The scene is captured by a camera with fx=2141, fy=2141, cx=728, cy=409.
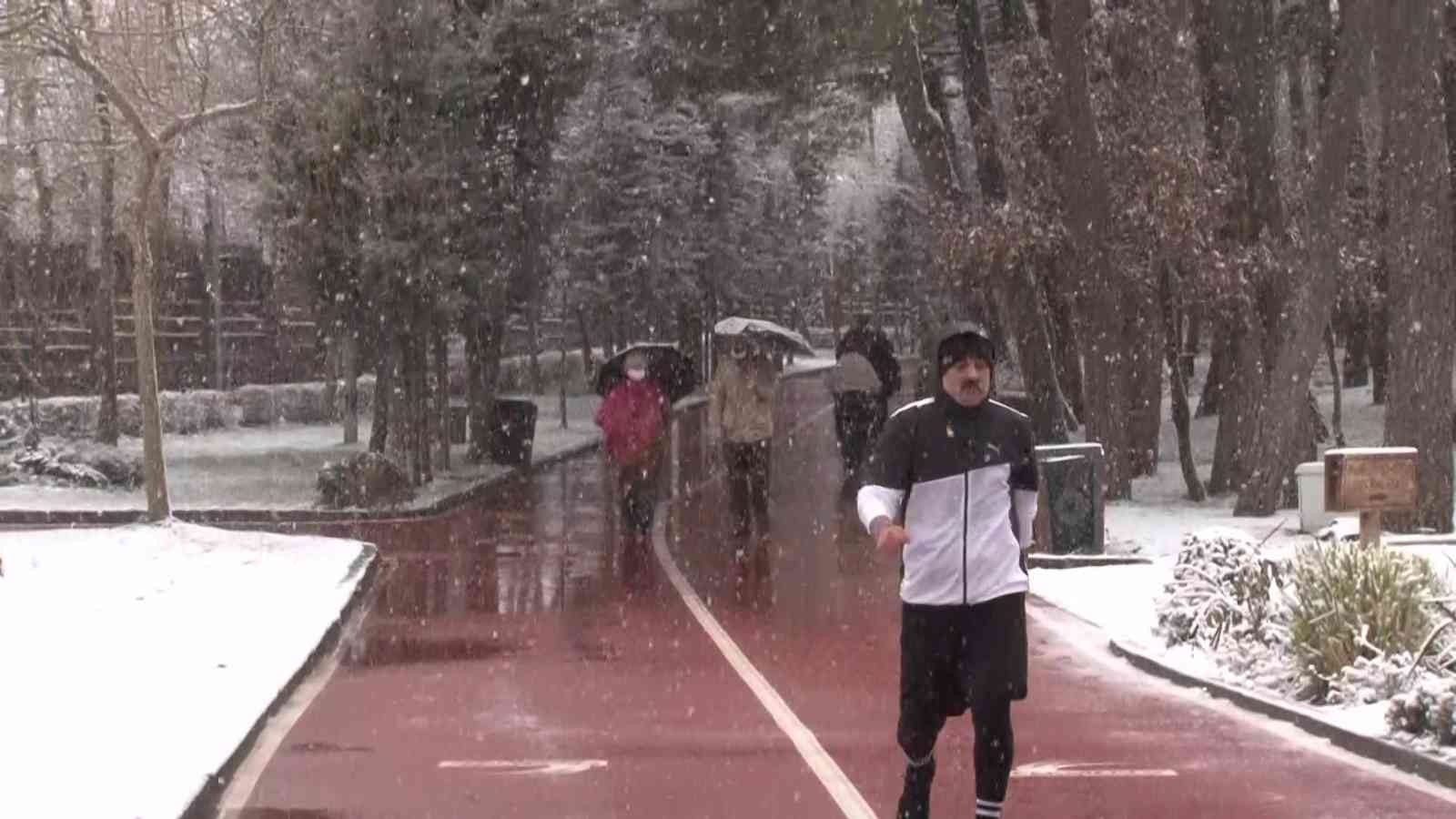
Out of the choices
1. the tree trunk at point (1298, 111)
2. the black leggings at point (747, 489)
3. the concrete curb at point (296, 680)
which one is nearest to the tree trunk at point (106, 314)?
the black leggings at point (747, 489)

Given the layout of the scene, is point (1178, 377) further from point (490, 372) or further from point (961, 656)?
point (961, 656)

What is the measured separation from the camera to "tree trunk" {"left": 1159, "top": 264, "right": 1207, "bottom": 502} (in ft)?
93.7

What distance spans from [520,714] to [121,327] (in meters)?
35.7

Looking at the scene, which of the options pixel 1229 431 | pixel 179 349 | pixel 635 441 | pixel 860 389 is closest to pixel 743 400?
pixel 635 441

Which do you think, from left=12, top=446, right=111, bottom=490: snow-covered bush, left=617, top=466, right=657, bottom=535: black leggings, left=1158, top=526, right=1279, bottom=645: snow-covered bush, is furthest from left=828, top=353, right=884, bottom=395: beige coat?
left=1158, top=526, right=1279, bottom=645: snow-covered bush

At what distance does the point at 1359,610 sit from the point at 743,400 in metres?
10.7

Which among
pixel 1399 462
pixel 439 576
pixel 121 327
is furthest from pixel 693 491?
pixel 121 327

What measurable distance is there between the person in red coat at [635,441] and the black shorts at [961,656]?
1321 cm

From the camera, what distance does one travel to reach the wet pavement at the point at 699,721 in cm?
960

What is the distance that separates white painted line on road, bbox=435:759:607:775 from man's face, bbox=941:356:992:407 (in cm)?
326

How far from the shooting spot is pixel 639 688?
1294cm

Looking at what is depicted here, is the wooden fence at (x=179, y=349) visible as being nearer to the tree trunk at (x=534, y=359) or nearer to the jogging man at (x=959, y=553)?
the tree trunk at (x=534, y=359)

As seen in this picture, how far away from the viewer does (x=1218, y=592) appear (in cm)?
1399

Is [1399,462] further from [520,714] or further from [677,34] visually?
[677,34]
